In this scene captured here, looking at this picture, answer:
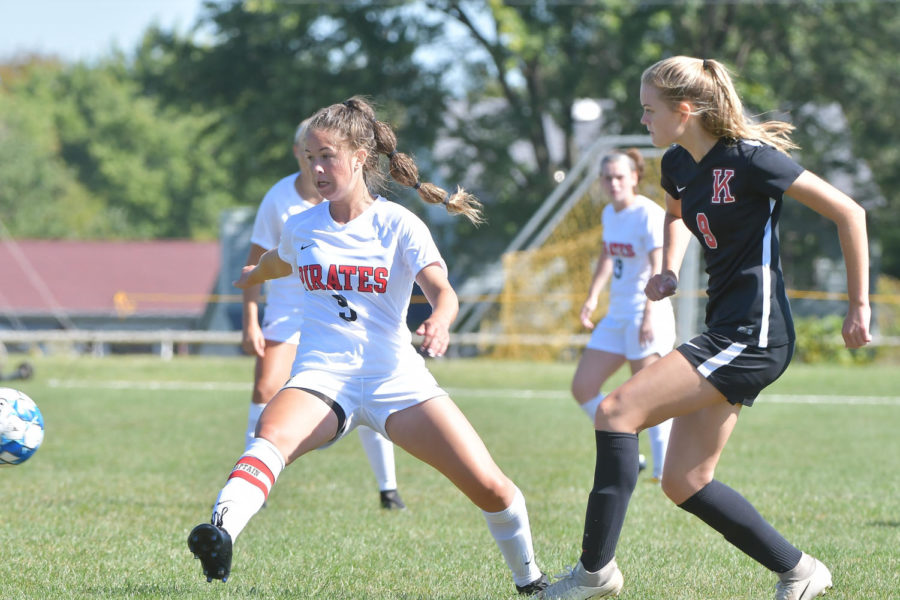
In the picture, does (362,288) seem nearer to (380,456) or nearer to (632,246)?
(380,456)

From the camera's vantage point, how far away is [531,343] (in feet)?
71.2

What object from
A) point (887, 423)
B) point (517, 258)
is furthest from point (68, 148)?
point (887, 423)

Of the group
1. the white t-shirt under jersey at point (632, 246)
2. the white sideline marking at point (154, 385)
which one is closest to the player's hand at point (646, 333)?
the white t-shirt under jersey at point (632, 246)

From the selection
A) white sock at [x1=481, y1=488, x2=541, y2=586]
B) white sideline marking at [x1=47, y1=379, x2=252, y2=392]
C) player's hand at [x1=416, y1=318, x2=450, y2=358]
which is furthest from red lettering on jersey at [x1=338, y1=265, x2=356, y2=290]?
white sideline marking at [x1=47, y1=379, x2=252, y2=392]

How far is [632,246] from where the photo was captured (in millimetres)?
7859

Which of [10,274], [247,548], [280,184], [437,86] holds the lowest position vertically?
[10,274]

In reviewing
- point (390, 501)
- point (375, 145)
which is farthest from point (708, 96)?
point (390, 501)

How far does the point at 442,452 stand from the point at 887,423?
9.54 metres

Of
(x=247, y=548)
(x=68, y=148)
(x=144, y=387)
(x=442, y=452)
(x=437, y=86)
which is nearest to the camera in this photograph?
(x=442, y=452)

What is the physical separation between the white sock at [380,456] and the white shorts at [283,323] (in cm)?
70

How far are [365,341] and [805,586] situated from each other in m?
1.93

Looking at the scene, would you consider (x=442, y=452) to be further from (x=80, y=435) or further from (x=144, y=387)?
(x=144, y=387)

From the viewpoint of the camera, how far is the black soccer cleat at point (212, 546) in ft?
11.8

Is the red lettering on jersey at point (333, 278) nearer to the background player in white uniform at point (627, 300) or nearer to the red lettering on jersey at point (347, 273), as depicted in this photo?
the red lettering on jersey at point (347, 273)
